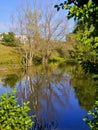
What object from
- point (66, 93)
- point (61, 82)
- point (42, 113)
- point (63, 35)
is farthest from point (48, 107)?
point (63, 35)

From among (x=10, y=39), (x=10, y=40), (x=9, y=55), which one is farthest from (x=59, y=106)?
(x=10, y=40)

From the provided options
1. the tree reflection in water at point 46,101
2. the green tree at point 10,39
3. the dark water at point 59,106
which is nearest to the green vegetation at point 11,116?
the dark water at point 59,106

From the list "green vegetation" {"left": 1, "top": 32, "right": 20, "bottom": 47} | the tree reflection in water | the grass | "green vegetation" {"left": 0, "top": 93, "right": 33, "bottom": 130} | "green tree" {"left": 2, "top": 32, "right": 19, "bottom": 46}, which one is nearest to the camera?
"green vegetation" {"left": 0, "top": 93, "right": 33, "bottom": 130}

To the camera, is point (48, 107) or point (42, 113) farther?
point (48, 107)

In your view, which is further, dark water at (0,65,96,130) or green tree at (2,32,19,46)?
green tree at (2,32,19,46)

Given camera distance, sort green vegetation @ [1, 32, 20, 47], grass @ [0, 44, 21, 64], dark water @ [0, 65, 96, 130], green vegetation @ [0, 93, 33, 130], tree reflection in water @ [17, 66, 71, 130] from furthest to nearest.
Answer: green vegetation @ [1, 32, 20, 47] → grass @ [0, 44, 21, 64] → tree reflection in water @ [17, 66, 71, 130] → dark water @ [0, 65, 96, 130] → green vegetation @ [0, 93, 33, 130]

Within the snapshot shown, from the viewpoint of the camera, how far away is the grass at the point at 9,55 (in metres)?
58.2

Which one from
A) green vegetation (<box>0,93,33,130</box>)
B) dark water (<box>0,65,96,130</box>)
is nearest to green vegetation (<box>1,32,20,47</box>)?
dark water (<box>0,65,96,130</box>)

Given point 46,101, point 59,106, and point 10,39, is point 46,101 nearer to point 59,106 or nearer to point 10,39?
point 59,106

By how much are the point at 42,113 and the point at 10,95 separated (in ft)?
38.8

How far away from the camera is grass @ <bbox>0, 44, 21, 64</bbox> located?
58.2 meters

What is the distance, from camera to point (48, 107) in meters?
19.0

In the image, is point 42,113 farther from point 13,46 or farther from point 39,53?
point 13,46

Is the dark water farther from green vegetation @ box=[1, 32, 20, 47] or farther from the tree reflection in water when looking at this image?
green vegetation @ box=[1, 32, 20, 47]
